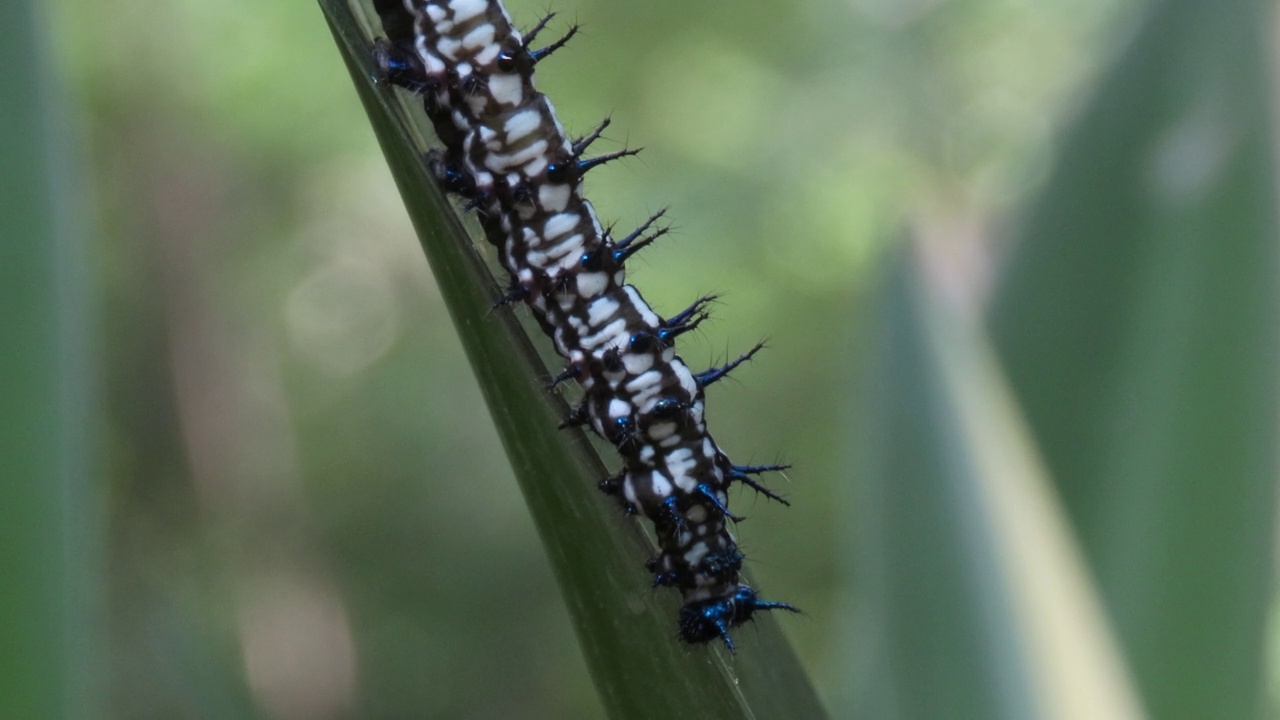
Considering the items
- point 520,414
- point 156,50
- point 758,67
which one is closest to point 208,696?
point 520,414

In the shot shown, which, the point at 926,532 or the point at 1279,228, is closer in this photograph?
the point at 926,532

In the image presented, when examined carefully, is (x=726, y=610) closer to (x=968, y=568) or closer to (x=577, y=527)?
(x=577, y=527)

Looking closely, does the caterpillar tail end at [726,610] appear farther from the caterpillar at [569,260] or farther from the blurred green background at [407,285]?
the blurred green background at [407,285]

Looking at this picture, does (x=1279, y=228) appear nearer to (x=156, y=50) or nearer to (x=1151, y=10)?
(x=1151, y=10)

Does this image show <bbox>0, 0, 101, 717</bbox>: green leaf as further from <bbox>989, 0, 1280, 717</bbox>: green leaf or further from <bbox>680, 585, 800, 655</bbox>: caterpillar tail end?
<bbox>989, 0, 1280, 717</bbox>: green leaf

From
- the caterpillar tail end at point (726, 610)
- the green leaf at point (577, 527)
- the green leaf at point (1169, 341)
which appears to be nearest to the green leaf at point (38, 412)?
the green leaf at point (577, 527)

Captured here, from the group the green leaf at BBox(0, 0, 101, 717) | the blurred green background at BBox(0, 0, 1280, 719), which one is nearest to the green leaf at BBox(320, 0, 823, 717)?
the green leaf at BBox(0, 0, 101, 717)

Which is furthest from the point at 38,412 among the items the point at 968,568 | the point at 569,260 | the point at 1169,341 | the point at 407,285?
the point at 407,285
